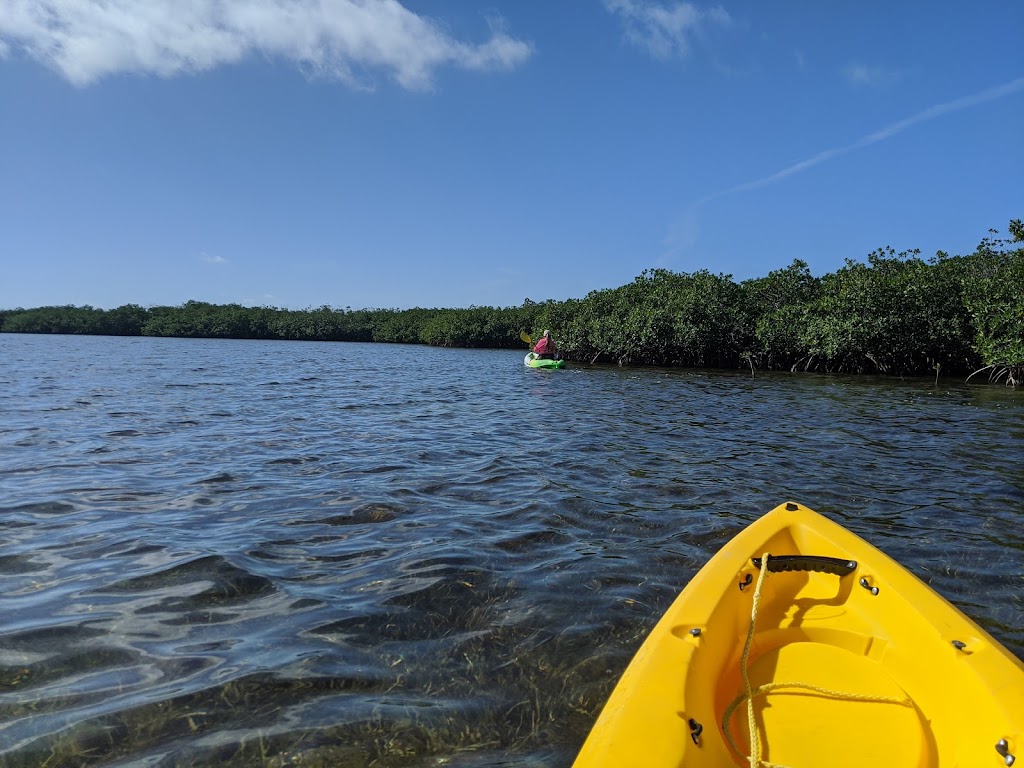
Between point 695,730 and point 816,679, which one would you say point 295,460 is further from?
point 695,730

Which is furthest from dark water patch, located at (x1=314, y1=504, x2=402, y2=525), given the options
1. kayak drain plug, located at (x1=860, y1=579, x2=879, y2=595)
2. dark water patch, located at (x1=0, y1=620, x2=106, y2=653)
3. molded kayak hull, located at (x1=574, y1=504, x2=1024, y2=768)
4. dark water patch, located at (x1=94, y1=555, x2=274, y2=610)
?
kayak drain plug, located at (x1=860, y1=579, x2=879, y2=595)

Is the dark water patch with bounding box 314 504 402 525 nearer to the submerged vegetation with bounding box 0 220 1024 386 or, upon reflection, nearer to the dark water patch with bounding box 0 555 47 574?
the dark water patch with bounding box 0 555 47 574

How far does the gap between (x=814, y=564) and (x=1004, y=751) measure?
4.83 feet

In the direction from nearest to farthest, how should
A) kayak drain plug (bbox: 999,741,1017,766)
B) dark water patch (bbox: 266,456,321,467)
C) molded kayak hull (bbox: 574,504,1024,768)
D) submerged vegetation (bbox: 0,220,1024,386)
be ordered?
kayak drain plug (bbox: 999,741,1017,766), molded kayak hull (bbox: 574,504,1024,768), dark water patch (bbox: 266,456,321,467), submerged vegetation (bbox: 0,220,1024,386)

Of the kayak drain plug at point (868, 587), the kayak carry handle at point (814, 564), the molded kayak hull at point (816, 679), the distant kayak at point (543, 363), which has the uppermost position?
the distant kayak at point (543, 363)

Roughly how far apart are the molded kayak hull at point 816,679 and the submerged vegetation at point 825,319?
21133 millimetres

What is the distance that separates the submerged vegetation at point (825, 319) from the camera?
22781 mm

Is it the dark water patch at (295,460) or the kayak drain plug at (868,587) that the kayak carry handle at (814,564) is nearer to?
the kayak drain plug at (868,587)

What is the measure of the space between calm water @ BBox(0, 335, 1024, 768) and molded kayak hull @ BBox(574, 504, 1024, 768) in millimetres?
741

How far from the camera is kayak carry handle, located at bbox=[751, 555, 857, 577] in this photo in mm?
3459

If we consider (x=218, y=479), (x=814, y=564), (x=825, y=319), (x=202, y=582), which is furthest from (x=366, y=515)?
(x=825, y=319)

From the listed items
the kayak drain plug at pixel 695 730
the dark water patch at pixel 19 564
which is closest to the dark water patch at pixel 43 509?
the dark water patch at pixel 19 564

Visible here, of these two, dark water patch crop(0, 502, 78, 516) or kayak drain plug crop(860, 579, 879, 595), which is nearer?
kayak drain plug crop(860, 579, 879, 595)

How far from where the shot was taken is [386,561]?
485 centimetres
